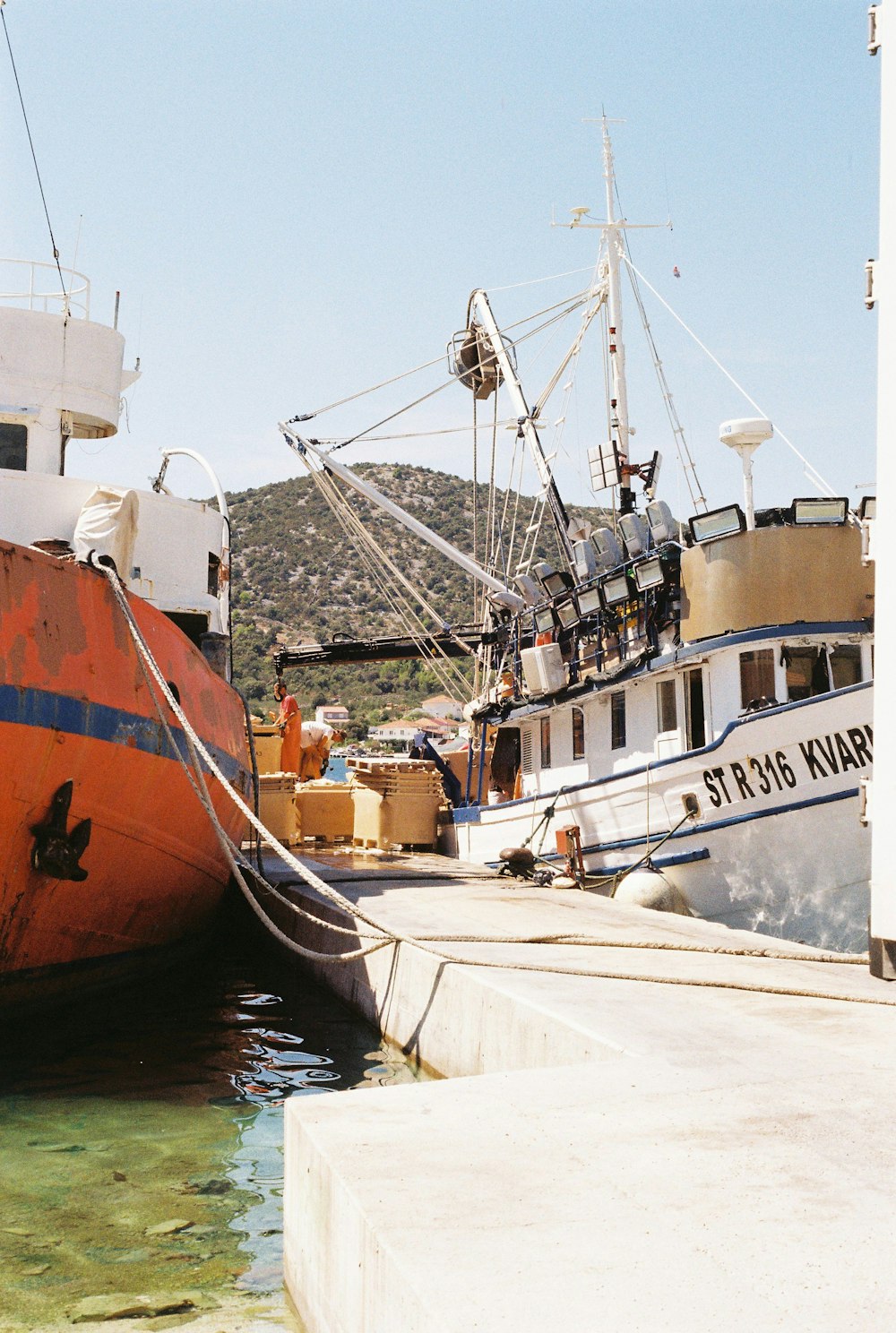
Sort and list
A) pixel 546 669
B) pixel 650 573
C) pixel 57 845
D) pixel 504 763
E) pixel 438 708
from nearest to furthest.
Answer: pixel 57 845
pixel 650 573
pixel 546 669
pixel 504 763
pixel 438 708

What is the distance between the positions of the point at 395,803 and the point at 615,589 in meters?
4.61

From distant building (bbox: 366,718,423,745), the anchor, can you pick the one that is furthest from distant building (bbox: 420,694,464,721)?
the anchor

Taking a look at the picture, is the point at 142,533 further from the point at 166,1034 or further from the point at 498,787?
the point at 498,787

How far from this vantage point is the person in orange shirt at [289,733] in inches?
704

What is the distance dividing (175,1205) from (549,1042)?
4.79 ft

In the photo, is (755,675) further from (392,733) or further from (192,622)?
(392,733)

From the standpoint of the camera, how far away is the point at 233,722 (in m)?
10.1

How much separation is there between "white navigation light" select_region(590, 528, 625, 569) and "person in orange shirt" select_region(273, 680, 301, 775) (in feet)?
18.8

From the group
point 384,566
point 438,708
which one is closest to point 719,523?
point 384,566

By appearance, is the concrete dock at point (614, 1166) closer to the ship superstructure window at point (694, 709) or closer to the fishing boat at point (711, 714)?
the fishing boat at point (711, 714)

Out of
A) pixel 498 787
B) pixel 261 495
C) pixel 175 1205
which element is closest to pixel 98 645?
pixel 175 1205

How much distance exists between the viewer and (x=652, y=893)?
11492 mm

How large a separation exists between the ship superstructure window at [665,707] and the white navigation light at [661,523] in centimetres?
145

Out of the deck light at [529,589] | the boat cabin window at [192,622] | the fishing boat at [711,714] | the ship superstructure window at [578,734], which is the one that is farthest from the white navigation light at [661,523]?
the boat cabin window at [192,622]
